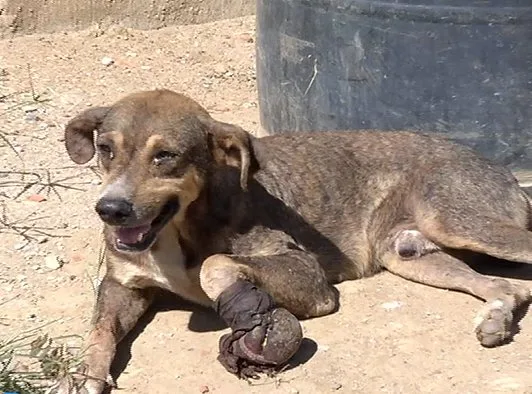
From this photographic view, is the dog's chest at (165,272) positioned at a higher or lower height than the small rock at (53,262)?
higher

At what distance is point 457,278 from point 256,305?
1.40 metres

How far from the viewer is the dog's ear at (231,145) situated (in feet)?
17.3

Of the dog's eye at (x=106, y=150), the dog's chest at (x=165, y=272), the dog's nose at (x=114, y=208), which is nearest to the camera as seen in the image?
the dog's nose at (x=114, y=208)

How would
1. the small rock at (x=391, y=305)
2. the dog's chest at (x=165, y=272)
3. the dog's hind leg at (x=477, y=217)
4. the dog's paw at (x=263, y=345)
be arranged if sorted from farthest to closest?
the dog's hind leg at (x=477, y=217)
the small rock at (x=391, y=305)
the dog's chest at (x=165, y=272)
the dog's paw at (x=263, y=345)

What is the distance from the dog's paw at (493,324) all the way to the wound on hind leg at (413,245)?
2.22 ft

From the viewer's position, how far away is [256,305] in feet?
16.5

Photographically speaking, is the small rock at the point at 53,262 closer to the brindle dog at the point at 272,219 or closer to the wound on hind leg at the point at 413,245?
the brindle dog at the point at 272,219

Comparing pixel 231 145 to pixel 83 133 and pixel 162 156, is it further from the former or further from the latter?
pixel 83 133

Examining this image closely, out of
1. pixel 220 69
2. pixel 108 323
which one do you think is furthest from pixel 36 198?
pixel 220 69

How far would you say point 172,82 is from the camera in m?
9.09

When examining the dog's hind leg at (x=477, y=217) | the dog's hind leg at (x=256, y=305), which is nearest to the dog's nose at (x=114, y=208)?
the dog's hind leg at (x=256, y=305)

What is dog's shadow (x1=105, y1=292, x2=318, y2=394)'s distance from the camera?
5238 mm

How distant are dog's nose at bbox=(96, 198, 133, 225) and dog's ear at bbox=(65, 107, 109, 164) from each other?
0.66 meters

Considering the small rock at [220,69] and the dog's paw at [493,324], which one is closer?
the dog's paw at [493,324]
